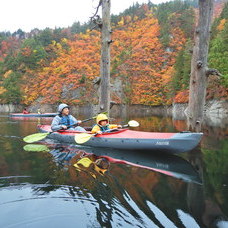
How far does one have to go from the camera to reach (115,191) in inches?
132

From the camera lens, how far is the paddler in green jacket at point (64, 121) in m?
8.19

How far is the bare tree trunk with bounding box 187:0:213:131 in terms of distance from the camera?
6117 millimetres

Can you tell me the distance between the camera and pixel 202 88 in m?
6.30

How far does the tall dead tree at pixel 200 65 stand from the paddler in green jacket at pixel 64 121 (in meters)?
4.05

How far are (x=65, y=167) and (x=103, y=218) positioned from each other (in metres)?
2.43

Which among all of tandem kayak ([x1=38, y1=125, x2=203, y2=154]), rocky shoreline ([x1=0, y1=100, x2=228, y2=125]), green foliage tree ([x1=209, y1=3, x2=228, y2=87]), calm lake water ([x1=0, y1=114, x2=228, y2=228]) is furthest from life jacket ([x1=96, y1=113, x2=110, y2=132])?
green foliage tree ([x1=209, y1=3, x2=228, y2=87])

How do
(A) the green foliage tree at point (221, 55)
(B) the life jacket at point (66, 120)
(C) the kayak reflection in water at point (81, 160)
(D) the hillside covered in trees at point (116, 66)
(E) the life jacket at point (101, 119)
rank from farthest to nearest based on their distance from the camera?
(D) the hillside covered in trees at point (116, 66)
(A) the green foliage tree at point (221, 55)
(B) the life jacket at point (66, 120)
(E) the life jacket at point (101, 119)
(C) the kayak reflection in water at point (81, 160)

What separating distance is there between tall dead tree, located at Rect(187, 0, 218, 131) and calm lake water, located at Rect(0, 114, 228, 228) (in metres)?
1.26

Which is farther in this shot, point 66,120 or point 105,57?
point 66,120

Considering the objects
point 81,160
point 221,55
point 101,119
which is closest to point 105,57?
point 101,119

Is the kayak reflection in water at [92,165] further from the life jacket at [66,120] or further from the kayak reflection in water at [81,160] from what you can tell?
the life jacket at [66,120]

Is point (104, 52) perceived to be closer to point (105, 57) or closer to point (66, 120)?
point (105, 57)

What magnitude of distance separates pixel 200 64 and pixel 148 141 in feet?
8.65

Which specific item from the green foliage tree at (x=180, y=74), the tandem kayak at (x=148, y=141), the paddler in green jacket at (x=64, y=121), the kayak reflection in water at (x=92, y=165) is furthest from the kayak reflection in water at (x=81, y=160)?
the green foliage tree at (x=180, y=74)
